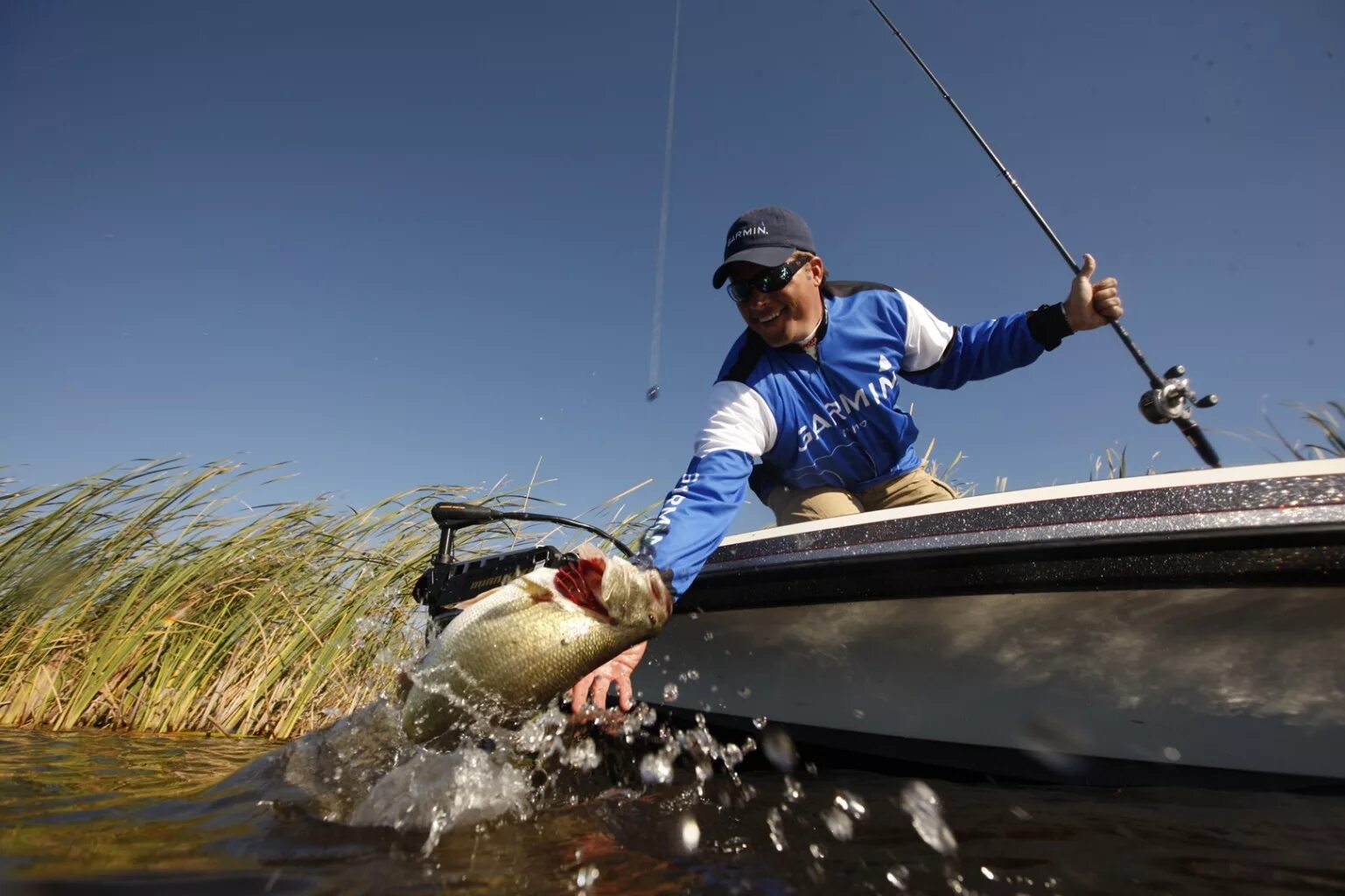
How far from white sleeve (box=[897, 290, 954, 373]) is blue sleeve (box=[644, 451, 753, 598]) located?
44.4 inches

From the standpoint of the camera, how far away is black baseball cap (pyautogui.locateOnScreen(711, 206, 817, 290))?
3.02 m

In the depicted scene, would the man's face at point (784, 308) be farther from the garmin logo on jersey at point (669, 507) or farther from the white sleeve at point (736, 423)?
the garmin logo on jersey at point (669, 507)

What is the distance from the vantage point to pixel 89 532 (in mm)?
4480

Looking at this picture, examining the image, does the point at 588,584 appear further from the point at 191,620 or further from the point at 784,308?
the point at 191,620

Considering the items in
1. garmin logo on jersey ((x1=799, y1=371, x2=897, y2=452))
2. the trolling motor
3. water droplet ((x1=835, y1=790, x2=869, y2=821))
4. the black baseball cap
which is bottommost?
water droplet ((x1=835, y1=790, x2=869, y2=821))

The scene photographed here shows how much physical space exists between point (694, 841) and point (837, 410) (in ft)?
6.35

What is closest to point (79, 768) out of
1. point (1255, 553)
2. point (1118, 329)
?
point (1255, 553)

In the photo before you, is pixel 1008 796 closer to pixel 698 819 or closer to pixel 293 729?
pixel 698 819

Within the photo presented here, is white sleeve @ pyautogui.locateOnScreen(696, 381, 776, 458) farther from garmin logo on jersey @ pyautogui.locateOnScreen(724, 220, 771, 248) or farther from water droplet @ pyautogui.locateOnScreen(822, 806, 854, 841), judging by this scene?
water droplet @ pyautogui.locateOnScreen(822, 806, 854, 841)

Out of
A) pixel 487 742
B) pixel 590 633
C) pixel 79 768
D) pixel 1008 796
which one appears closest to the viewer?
pixel 590 633

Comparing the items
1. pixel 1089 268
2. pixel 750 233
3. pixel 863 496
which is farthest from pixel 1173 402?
pixel 750 233

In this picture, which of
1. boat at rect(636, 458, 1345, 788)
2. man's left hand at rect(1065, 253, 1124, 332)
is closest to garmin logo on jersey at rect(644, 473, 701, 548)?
boat at rect(636, 458, 1345, 788)

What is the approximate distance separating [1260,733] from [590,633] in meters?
1.90

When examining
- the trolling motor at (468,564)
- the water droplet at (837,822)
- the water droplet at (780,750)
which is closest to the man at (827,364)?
the trolling motor at (468,564)
